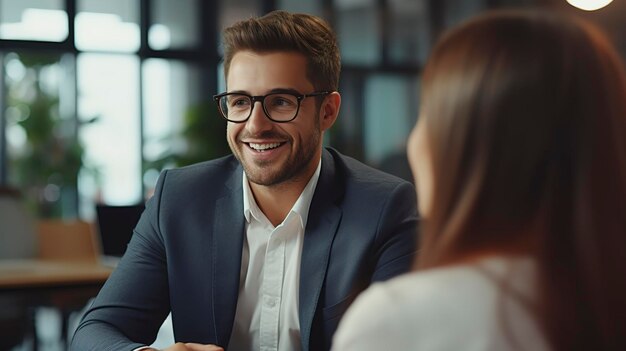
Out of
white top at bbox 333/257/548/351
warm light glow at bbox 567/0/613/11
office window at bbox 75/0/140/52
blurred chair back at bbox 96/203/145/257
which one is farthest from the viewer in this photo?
office window at bbox 75/0/140/52

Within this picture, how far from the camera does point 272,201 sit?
200cm

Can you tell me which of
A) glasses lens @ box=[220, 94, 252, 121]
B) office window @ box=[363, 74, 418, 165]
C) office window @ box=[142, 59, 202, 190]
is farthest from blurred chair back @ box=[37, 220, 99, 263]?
office window @ box=[363, 74, 418, 165]

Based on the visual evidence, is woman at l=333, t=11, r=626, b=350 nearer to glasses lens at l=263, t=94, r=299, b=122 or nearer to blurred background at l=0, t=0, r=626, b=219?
glasses lens at l=263, t=94, r=299, b=122

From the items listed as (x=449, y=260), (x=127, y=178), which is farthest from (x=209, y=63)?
(x=449, y=260)

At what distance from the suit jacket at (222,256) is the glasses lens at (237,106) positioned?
0.59ft

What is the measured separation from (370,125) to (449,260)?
1000 centimetres

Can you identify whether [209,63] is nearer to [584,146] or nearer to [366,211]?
[366,211]

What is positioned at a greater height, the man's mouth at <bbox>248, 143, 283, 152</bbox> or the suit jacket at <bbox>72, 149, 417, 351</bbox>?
the man's mouth at <bbox>248, 143, 283, 152</bbox>

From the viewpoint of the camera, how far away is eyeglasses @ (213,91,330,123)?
1.92 meters

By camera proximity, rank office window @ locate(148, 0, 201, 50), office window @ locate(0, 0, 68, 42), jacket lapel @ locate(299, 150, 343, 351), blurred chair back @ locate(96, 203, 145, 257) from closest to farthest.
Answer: jacket lapel @ locate(299, 150, 343, 351)
blurred chair back @ locate(96, 203, 145, 257)
office window @ locate(0, 0, 68, 42)
office window @ locate(148, 0, 201, 50)

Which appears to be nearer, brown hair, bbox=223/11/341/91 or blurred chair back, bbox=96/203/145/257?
brown hair, bbox=223/11/341/91

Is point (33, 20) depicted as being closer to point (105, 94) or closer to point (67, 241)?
point (105, 94)

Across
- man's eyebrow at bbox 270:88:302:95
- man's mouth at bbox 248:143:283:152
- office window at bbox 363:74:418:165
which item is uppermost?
man's eyebrow at bbox 270:88:302:95

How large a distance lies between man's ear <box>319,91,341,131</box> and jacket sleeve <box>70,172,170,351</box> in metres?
0.45
